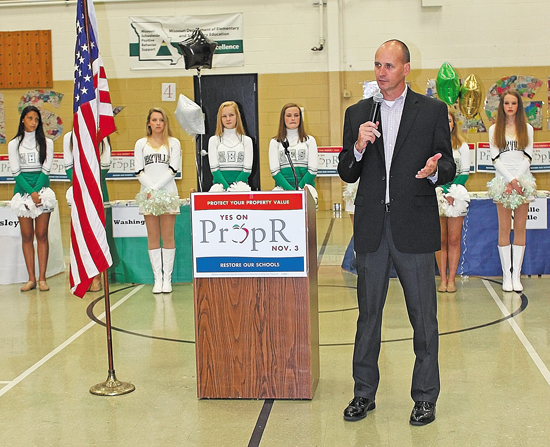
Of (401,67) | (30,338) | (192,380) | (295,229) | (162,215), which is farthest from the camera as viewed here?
(162,215)

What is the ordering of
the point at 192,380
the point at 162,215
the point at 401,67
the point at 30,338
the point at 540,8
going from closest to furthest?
the point at 401,67, the point at 192,380, the point at 30,338, the point at 162,215, the point at 540,8

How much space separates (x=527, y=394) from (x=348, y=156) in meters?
1.62

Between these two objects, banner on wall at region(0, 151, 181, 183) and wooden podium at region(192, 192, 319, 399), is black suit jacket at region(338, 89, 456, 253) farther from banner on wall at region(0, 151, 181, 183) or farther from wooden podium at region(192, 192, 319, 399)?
banner on wall at region(0, 151, 181, 183)

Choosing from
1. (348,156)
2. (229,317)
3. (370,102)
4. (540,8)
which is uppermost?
(540,8)

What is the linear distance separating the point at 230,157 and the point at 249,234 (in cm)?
322

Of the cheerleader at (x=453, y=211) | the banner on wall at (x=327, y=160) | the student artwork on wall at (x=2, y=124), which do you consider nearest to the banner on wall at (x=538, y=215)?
the cheerleader at (x=453, y=211)

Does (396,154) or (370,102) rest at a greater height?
(370,102)

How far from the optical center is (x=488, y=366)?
415 cm

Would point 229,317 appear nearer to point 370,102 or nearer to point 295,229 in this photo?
point 295,229

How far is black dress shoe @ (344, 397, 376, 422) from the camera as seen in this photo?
333cm

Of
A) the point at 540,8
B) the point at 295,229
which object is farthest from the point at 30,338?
the point at 540,8

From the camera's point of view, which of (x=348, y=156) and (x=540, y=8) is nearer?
(x=348, y=156)

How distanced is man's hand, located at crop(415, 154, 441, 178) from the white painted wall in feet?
33.2

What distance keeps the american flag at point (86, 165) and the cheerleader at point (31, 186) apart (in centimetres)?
309
